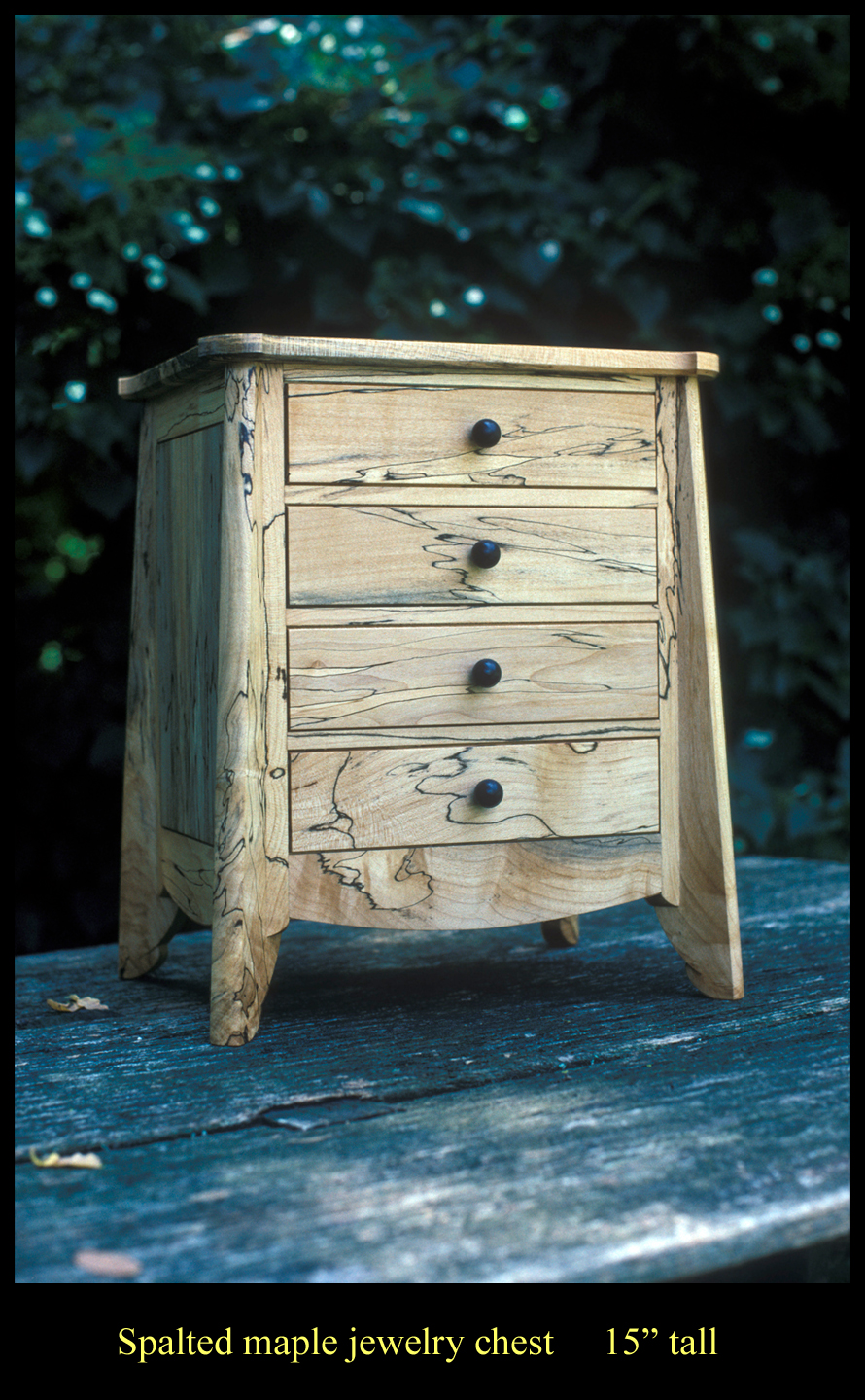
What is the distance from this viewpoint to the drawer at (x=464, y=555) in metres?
1.50

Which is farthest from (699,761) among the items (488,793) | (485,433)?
(485,433)

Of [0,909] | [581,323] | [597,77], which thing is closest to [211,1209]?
[0,909]

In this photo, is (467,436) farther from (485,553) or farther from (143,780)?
(143,780)

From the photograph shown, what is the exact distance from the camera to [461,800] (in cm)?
156

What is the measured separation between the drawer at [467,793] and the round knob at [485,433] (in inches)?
14.9

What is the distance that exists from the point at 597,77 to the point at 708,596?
58.0 inches

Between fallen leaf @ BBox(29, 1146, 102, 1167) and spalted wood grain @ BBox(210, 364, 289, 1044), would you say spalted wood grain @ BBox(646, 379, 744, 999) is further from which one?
fallen leaf @ BBox(29, 1146, 102, 1167)

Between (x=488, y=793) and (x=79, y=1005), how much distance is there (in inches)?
25.7

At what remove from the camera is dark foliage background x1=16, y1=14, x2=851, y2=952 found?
2225 millimetres

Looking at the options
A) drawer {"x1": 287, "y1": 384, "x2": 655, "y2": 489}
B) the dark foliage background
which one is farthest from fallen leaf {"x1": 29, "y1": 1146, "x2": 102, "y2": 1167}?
the dark foliage background

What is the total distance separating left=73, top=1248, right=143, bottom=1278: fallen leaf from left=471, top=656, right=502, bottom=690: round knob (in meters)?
0.79

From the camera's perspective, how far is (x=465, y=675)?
5.09 feet

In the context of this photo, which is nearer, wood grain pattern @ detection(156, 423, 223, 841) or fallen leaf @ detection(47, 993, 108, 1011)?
wood grain pattern @ detection(156, 423, 223, 841)
